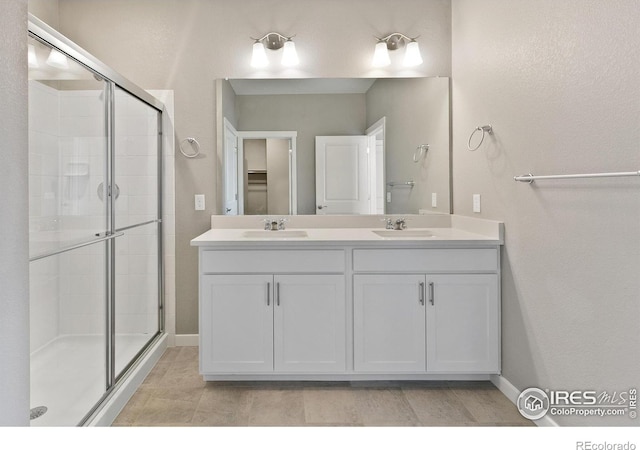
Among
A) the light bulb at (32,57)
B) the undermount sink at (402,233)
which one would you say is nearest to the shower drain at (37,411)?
the light bulb at (32,57)

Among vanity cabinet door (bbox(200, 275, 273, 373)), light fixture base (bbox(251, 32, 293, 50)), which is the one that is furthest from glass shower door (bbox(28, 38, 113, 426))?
light fixture base (bbox(251, 32, 293, 50))

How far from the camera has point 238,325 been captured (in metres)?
2.55

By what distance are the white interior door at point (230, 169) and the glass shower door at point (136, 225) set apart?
1.51 feet

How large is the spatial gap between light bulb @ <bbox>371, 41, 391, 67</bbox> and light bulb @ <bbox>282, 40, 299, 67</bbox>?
22.0 inches

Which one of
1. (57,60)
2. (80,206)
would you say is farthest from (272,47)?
(80,206)

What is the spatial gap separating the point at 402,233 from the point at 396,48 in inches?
51.3

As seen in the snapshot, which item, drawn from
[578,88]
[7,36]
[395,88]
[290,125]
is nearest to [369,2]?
[395,88]

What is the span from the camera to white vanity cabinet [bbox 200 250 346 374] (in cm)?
255

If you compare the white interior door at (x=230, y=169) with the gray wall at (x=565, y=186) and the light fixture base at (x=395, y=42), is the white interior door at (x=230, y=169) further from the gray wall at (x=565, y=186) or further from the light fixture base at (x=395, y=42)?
the gray wall at (x=565, y=186)

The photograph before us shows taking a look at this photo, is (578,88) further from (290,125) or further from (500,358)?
(290,125)

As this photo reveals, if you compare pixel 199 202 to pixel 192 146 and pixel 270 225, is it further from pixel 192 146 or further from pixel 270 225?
pixel 270 225

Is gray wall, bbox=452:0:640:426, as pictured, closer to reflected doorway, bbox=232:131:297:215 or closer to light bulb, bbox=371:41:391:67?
light bulb, bbox=371:41:391:67

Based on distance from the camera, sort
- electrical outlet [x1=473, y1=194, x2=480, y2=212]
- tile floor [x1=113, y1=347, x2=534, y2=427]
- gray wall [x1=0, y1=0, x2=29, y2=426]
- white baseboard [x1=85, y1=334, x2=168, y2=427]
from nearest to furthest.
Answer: gray wall [x1=0, y1=0, x2=29, y2=426] → white baseboard [x1=85, y1=334, x2=168, y2=427] → tile floor [x1=113, y1=347, x2=534, y2=427] → electrical outlet [x1=473, y1=194, x2=480, y2=212]

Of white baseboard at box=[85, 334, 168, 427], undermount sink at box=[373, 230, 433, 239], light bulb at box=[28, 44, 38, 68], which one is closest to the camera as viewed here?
light bulb at box=[28, 44, 38, 68]
